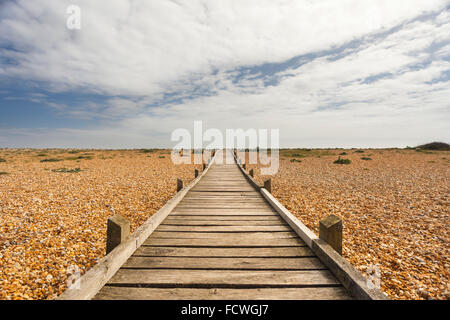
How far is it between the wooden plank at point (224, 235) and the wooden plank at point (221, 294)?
1.38 meters

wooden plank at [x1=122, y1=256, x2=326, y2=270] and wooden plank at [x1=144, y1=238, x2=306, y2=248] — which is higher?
wooden plank at [x1=144, y1=238, x2=306, y2=248]

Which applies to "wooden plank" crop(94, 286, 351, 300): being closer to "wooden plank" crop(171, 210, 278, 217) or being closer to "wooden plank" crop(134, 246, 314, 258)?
"wooden plank" crop(134, 246, 314, 258)

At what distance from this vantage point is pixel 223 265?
119 inches

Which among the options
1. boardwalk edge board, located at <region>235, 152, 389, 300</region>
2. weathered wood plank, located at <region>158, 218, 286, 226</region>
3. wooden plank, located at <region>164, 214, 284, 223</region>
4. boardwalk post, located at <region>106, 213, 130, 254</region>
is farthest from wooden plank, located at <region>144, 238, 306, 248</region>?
wooden plank, located at <region>164, 214, 284, 223</region>

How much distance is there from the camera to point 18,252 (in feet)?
14.4

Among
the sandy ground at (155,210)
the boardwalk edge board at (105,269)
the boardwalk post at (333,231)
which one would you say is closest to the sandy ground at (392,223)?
the sandy ground at (155,210)

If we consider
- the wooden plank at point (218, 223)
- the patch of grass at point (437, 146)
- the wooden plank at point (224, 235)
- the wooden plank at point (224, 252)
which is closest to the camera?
the wooden plank at point (224, 252)

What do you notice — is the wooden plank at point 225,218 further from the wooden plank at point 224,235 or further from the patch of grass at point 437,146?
the patch of grass at point 437,146

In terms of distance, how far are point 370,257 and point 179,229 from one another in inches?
163

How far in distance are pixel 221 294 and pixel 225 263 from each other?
611mm

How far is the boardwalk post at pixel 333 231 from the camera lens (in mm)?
3098

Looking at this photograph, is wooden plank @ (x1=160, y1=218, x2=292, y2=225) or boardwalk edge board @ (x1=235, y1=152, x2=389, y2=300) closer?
boardwalk edge board @ (x1=235, y1=152, x2=389, y2=300)

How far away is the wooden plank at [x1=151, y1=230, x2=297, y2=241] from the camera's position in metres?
3.95
